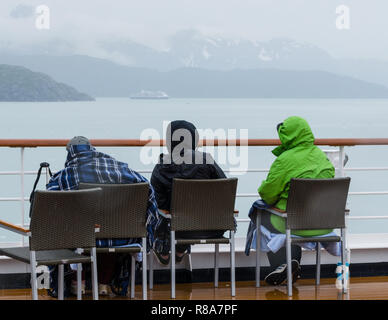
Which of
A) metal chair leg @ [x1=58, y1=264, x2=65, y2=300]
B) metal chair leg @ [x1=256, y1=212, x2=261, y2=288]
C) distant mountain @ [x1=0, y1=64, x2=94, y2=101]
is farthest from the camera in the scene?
distant mountain @ [x1=0, y1=64, x2=94, y2=101]

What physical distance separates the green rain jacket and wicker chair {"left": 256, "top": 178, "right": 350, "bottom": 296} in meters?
0.10

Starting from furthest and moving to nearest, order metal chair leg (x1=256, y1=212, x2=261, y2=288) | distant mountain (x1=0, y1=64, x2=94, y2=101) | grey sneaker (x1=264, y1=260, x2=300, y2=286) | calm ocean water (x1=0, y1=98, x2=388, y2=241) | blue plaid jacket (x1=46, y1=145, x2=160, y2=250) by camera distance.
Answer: calm ocean water (x1=0, y1=98, x2=388, y2=241) < distant mountain (x1=0, y1=64, x2=94, y2=101) < metal chair leg (x1=256, y1=212, x2=261, y2=288) < grey sneaker (x1=264, y1=260, x2=300, y2=286) < blue plaid jacket (x1=46, y1=145, x2=160, y2=250)

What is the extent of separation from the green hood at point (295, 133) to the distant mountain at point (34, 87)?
25417mm

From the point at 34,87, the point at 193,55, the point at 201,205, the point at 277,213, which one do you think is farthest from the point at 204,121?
the point at 201,205

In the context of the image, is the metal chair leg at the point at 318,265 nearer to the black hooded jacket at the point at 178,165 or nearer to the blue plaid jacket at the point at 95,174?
the black hooded jacket at the point at 178,165

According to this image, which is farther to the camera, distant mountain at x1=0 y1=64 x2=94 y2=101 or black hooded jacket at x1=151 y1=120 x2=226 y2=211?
distant mountain at x1=0 y1=64 x2=94 y2=101

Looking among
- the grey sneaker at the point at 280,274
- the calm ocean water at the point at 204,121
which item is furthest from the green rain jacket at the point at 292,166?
the calm ocean water at the point at 204,121

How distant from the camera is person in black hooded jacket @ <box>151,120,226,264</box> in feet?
13.4

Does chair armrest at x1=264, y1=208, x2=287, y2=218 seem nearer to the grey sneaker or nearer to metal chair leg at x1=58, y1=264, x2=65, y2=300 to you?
the grey sneaker

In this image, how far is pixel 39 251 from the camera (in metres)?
3.47

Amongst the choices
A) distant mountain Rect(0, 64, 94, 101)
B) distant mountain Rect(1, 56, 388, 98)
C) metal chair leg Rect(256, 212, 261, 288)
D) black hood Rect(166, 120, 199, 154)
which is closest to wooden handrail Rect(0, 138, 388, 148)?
black hood Rect(166, 120, 199, 154)

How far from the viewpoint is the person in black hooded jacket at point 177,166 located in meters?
4.08

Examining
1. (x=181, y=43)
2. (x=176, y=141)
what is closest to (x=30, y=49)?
(x=181, y=43)

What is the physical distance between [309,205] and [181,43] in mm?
35818
